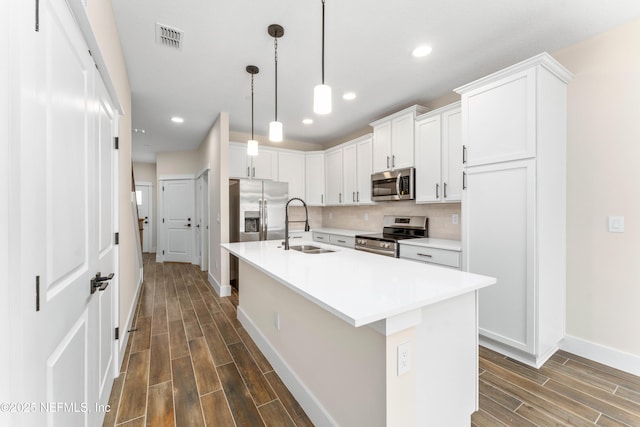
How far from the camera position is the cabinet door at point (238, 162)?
4598mm

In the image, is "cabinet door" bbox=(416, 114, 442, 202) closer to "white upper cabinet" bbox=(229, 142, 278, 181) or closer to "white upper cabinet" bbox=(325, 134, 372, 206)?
"white upper cabinet" bbox=(325, 134, 372, 206)

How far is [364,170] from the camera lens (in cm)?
445

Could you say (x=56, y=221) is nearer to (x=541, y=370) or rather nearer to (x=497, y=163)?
(x=497, y=163)

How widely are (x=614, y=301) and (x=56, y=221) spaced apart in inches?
142

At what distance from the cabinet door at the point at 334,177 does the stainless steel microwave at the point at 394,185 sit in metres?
0.93

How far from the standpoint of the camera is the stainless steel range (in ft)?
11.7

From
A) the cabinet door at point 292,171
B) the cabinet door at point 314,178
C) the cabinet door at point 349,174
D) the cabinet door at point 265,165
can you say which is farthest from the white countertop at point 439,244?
the cabinet door at point 265,165

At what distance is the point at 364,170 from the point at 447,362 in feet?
11.0

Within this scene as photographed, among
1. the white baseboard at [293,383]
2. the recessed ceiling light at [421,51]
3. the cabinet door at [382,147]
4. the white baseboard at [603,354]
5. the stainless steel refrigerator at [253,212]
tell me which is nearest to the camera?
the white baseboard at [293,383]

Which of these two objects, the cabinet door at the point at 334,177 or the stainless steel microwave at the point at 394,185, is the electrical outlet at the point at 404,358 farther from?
the cabinet door at the point at 334,177

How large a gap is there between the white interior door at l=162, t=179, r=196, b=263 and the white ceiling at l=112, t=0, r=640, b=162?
3.21 metres

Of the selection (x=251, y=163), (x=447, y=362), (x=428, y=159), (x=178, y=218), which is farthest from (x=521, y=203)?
(x=178, y=218)

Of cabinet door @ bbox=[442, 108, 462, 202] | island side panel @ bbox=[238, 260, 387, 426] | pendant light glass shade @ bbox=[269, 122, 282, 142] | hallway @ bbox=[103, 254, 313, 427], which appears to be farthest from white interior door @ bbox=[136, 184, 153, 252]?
cabinet door @ bbox=[442, 108, 462, 202]

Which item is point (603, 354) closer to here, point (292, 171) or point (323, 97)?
point (323, 97)
